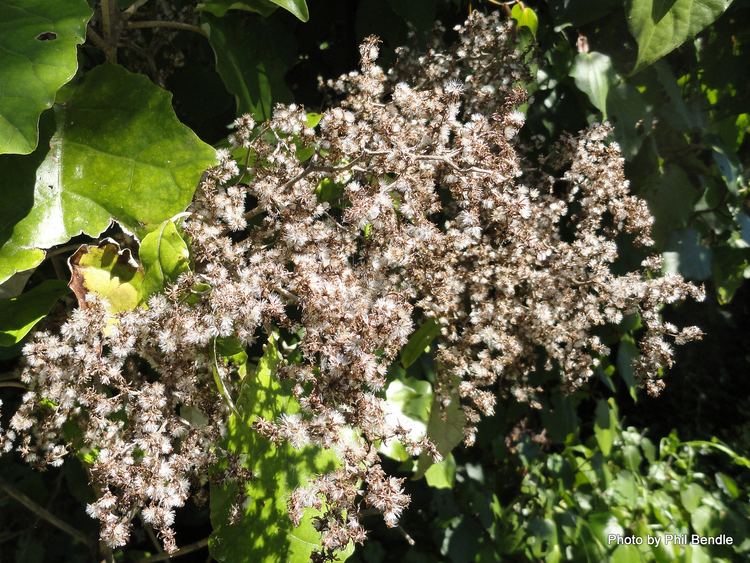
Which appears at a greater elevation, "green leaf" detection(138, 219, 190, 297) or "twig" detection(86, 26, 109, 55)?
"twig" detection(86, 26, 109, 55)

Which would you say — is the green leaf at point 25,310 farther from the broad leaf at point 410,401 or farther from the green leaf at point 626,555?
the green leaf at point 626,555

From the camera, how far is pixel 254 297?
0.79 meters

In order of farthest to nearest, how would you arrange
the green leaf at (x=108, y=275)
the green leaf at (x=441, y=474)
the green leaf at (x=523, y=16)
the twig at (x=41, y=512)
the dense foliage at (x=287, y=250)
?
the green leaf at (x=441, y=474) → the green leaf at (x=523, y=16) → the twig at (x=41, y=512) → the green leaf at (x=108, y=275) → the dense foliage at (x=287, y=250)

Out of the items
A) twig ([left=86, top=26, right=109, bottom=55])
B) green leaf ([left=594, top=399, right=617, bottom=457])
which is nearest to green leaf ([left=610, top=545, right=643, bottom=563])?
green leaf ([left=594, top=399, right=617, bottom=457])

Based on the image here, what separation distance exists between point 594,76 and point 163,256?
105 centimetres

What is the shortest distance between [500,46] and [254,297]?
0.64 m

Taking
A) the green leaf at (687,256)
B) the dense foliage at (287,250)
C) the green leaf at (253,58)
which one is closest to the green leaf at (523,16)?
the dense foliage at (287,250)

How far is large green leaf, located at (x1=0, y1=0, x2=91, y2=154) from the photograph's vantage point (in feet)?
2.71

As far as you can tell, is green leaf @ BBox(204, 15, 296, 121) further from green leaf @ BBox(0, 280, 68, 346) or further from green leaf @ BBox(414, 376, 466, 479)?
green leaf @ BBox(414, 376, 466, 479)

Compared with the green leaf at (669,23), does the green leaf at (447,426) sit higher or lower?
lower

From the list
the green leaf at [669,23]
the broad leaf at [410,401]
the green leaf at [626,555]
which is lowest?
the green leaf at [626,555]

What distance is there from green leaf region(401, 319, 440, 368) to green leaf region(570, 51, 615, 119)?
0.63 m

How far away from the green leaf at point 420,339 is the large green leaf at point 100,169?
1.37 feet

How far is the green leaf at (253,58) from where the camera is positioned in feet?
3.81
